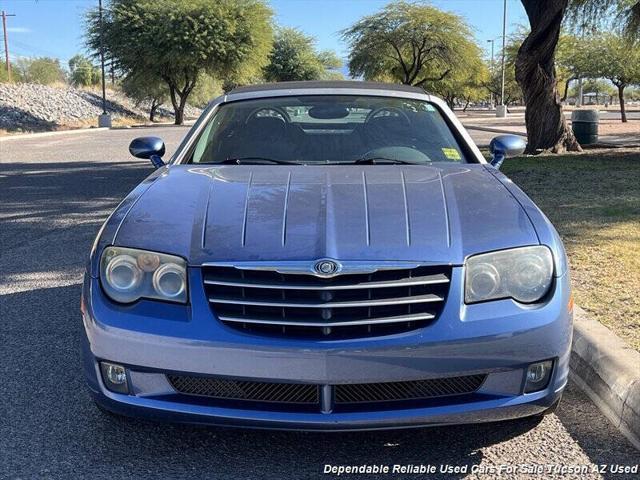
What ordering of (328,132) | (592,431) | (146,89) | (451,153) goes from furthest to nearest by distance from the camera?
1. (146,89)
2. (328,132)
3. (451,153)
4. (592,431)

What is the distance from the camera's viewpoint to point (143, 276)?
8.32 ft

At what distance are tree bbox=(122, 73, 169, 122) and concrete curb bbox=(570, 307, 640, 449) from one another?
42.7m

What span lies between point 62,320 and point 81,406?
54.0 inches

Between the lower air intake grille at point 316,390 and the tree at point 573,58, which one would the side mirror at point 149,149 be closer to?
the lower air intake grille at point 316,390

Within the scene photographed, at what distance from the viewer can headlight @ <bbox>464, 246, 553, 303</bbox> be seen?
2461 millimetres

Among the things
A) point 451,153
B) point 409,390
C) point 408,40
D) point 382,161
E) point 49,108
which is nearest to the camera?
point 409,390

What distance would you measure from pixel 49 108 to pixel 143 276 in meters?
44.6

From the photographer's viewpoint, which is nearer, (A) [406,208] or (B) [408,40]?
(A) [406,208]

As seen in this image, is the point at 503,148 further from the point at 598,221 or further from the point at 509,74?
the point at 509,74

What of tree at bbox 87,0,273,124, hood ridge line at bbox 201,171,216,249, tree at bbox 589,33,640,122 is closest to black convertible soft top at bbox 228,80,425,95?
hood ridge line at bbox 201,171,216,249

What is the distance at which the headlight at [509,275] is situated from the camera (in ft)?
8.07

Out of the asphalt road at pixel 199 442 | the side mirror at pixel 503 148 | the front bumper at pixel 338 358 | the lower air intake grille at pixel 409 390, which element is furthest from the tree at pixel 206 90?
the lower air intake grille at pixel 409 390

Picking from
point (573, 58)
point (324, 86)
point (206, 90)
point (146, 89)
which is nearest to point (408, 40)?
point (573, 58)

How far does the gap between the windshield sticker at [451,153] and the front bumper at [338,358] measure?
154cm
